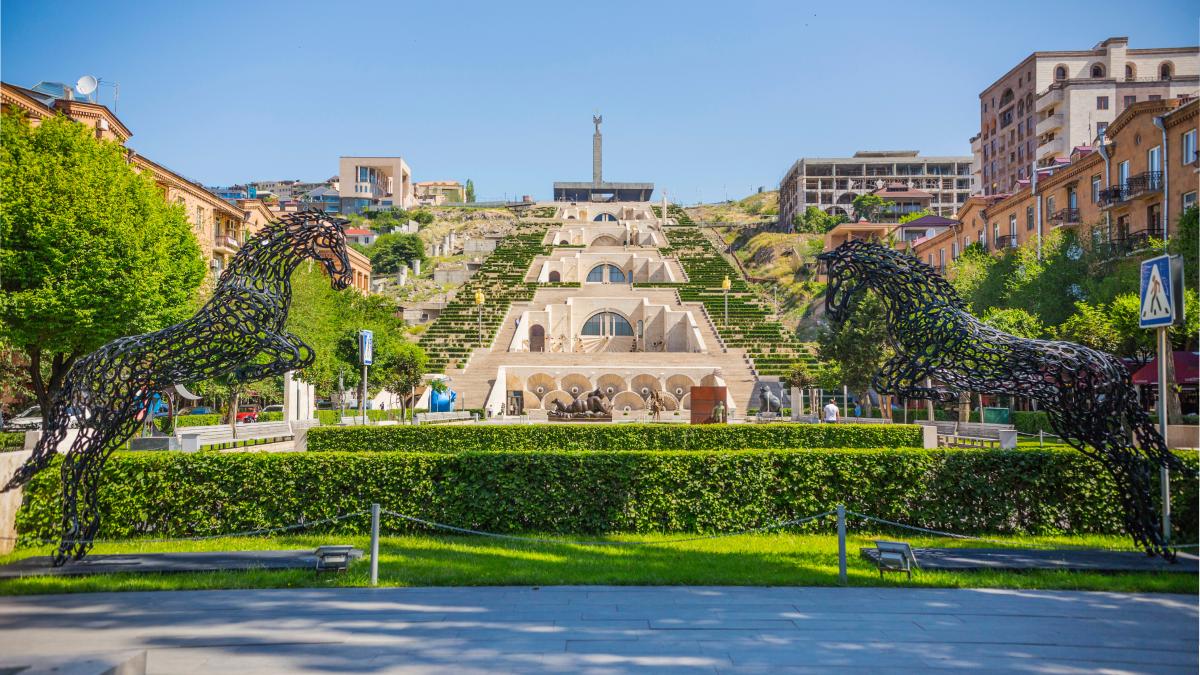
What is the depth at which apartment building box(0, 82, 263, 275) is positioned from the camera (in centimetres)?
2773

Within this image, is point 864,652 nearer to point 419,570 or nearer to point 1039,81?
point 419,570

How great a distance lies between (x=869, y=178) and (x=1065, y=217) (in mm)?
81995

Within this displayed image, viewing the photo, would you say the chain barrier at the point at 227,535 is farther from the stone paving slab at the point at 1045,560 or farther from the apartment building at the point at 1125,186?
the apartment building at the point at 1125,186

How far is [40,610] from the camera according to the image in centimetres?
778

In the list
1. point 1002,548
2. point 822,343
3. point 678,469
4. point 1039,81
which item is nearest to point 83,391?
point 678,469

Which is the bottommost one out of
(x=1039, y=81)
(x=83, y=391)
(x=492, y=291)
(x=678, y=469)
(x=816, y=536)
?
(x=816, y=536)

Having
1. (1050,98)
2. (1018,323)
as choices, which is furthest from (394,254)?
(1018,323)

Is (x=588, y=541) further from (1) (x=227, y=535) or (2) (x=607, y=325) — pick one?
(2) (x=607, y=325)

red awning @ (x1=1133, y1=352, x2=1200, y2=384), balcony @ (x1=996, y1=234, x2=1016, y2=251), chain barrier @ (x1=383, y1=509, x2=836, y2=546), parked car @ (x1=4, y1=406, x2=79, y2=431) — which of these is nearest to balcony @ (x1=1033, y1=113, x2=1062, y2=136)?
balcony @ (x1=996, y1=234, x2=1016, y2=251)

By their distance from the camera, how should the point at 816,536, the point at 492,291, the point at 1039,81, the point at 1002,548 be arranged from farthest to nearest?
the point at 1039,81 < the point at 492,291 < the point at 816,536 < the point at 1002,548

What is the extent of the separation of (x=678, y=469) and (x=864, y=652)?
508 cm

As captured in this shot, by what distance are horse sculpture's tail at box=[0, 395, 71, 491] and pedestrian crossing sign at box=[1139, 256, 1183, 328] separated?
1203 centimetres

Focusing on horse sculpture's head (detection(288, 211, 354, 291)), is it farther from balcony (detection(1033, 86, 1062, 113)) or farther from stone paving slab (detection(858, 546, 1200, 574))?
balcony (detection(1033, 86, 1062, 113))

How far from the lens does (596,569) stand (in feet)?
30.5
